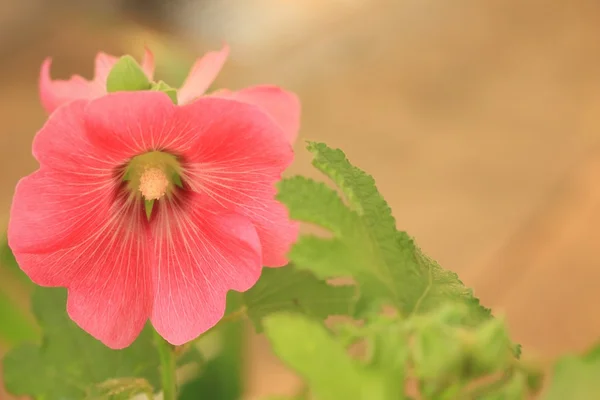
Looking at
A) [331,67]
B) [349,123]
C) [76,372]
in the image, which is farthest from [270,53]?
[76,372]

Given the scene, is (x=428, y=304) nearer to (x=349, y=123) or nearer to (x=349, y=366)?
(x=349, y=366)

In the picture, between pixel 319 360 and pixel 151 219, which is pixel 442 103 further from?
pixel 319 360

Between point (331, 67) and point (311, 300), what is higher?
point (331, 67)

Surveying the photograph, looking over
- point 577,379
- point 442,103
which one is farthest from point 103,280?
point 442,103

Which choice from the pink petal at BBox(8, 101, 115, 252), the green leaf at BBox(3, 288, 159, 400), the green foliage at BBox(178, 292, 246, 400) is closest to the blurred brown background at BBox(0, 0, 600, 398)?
the green foliage at BBox(178, 292, 246, 400)

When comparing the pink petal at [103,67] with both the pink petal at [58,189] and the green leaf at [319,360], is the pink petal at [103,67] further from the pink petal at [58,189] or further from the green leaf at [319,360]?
the green leaf at [319,360]

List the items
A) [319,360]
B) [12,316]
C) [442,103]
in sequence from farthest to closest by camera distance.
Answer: [442,103] → [12,316] → [319,360]

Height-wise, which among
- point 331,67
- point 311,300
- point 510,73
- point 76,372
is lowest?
point 76,372
